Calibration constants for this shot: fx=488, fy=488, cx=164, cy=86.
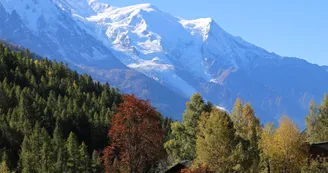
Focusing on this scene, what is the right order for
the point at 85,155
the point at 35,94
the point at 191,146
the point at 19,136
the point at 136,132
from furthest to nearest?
the point at 35,94 < the point at 19,136 < the point at 85,155 < the point at 191,146 < the point at 136,132

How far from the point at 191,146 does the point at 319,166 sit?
18211 millimetres

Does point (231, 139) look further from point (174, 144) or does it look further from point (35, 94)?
point (35, 94)

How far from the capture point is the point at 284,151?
208ft

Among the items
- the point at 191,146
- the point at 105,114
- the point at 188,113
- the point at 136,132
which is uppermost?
the point at 105,114

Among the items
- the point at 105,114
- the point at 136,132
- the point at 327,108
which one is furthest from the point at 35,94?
the point at 136,132

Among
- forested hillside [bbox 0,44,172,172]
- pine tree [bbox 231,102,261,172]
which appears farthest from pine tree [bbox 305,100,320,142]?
forested hillside [bbox 0,44,172,172]

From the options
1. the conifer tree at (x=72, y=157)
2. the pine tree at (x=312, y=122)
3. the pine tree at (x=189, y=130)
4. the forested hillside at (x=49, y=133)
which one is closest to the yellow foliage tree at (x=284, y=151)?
the pine tree at (x=189, y=130)

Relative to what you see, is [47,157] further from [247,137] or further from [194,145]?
[247,137]

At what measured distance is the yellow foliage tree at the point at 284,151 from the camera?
2495 inches

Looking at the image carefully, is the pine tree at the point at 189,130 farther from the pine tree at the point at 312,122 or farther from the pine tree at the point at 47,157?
the pine tree at the point at 47,157

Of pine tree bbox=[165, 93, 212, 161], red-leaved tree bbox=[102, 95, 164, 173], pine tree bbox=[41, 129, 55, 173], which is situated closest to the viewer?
red-leaved tree bbox=[102, 95, 164, 173]

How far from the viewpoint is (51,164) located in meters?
118

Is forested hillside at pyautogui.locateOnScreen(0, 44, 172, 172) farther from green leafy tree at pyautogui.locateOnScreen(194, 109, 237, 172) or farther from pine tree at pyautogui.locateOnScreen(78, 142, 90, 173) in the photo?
green leafy tree at pyautogui.locateOnScreen(194, 109, 237, 172)

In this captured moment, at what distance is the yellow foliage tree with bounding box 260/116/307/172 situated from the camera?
63.4m
